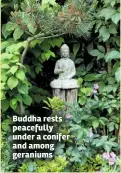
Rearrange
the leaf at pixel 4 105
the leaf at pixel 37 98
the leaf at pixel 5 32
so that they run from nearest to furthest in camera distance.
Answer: the leaf at pixel 4 105, the leaf at pixel 5 32, the leaf at pixel 37 98

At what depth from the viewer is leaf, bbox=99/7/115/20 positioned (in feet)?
8.51

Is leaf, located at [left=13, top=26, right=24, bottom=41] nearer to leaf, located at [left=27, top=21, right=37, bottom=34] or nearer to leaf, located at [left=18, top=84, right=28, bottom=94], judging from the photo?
leaf, located at [left=27, top=21, right=37, bottom=34]

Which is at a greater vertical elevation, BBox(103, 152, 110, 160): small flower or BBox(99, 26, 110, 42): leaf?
BBox(99, 26, 110, 42): leaf

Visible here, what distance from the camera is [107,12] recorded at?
2.62m

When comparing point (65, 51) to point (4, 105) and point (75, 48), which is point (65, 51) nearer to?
point (75, 48)

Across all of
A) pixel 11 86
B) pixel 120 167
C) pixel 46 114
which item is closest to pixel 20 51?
pixel 11 86

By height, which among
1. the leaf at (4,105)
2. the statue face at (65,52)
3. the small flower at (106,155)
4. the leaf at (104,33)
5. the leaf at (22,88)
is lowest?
the small flower at (106,155)

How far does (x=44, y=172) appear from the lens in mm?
2500

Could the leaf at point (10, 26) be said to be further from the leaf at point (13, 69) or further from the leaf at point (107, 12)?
the leaf at point (107, 12)

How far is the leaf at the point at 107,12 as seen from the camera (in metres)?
2.59

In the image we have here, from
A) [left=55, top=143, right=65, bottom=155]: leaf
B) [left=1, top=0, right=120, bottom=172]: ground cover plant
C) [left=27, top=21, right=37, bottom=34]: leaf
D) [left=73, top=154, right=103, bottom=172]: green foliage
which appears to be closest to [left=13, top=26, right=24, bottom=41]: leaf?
[left=1, top=0, right=120, bottom=172]: ground cover plant

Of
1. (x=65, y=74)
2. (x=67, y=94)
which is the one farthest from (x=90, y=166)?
(x=65, y=74)

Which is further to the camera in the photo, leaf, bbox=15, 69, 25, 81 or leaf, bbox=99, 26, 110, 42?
leaf, bbox=99, 26, 110, 42

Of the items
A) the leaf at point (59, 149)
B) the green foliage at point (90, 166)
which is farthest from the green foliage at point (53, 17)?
the green foliage at point (90, 166)
